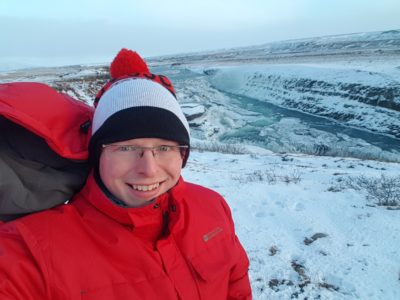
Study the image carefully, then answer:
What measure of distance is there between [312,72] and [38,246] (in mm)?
33778

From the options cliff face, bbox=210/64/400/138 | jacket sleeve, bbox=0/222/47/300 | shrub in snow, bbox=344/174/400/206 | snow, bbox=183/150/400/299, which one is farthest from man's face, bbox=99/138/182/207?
cliff face, bbox=210/64/400/138

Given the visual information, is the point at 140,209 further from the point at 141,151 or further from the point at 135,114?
the point at 135,114

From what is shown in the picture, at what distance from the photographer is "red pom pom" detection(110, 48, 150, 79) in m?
1.47

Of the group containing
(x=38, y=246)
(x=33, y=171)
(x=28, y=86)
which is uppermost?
(x=28, y=86)

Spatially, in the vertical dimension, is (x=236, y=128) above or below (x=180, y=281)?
below

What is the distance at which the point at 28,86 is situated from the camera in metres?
1.24

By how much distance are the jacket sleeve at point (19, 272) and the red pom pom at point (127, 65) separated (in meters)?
0.83

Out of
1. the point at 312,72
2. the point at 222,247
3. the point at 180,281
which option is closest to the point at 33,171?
the point at 180,281

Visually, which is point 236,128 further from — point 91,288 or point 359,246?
point 91,288

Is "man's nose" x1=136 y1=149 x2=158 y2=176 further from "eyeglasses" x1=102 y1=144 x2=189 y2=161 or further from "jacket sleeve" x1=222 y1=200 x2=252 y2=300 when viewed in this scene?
"jacket sleeve" x1=222 y1=200 x2=252 y2=300

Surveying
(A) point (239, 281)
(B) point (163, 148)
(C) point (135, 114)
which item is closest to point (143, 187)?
(B) point (163, 148)

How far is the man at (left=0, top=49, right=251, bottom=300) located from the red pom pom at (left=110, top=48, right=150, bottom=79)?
0.06 m

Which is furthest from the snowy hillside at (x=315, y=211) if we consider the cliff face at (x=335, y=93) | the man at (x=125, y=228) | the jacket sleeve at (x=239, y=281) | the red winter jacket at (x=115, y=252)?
the cliff face at (x=335, y=93)

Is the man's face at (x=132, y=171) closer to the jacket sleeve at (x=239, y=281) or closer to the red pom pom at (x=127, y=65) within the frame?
the red pom pom at (x=127, y=65)
